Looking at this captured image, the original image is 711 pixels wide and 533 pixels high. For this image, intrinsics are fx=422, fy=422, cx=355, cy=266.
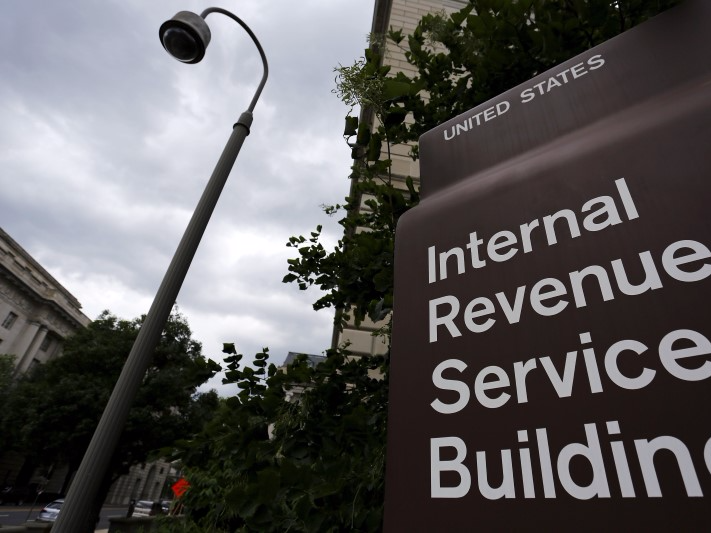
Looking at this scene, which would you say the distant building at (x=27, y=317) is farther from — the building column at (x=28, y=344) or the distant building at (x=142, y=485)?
the distant building at (x=142, y=485)

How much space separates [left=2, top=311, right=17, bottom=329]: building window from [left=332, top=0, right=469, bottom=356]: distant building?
122 feet

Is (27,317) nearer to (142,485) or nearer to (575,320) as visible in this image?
(142,485)

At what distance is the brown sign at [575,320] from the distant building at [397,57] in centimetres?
557

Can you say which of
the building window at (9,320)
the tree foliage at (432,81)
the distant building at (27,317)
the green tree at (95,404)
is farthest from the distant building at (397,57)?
the building window at (9,320)

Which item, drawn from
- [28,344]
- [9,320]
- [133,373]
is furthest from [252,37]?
[28,344]

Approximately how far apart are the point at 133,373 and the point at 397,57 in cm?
960

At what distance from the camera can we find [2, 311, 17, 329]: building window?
3411 centimetres

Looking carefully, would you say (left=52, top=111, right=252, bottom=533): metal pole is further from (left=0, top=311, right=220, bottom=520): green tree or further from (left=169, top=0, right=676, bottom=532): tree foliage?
(left=0, top=311, right=220, bottom=520): green tree

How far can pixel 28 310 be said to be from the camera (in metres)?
36.6

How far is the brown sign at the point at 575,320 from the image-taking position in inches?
29.0

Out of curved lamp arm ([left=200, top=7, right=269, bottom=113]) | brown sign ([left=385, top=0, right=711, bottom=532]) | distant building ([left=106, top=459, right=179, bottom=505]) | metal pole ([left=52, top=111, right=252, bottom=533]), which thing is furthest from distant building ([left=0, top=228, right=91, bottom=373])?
brown sign ([left=385, top=0, right=711, bottom=532])

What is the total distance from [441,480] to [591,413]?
33cm

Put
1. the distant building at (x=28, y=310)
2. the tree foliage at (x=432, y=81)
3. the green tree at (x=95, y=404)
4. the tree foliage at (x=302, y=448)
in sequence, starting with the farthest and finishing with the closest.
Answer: the distant building at (x=28, y=310), the green tree at (x=95, y=404), the tree foliage at (x=432, y=81), the tree foliage at (x=302, y=448)

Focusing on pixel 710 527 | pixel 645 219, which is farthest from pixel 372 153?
pixel 710 527
